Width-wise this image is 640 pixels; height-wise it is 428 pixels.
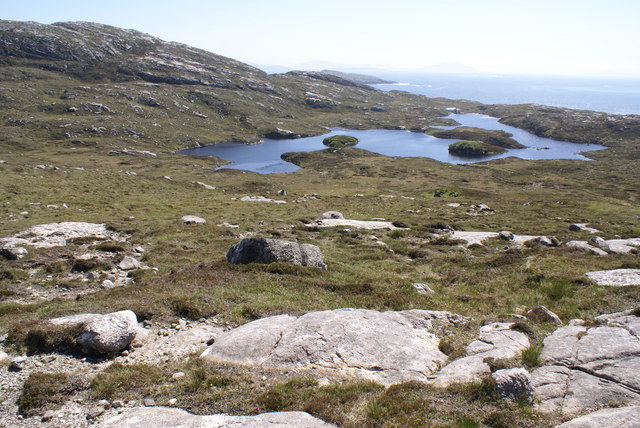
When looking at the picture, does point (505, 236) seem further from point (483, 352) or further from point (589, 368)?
point (589, 368)

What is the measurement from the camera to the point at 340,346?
11.6 m

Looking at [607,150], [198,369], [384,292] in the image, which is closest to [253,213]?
[384,292]

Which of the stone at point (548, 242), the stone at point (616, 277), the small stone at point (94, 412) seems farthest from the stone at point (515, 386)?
the stone at point (548, 242)

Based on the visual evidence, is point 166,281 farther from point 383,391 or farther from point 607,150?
point 607,150

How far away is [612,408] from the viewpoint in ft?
26.6

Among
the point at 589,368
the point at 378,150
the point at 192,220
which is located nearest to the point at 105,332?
the point at 589,368

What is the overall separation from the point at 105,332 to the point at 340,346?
7.63m

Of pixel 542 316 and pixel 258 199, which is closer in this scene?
pixel 542 316

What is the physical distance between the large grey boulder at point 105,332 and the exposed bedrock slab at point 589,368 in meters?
12.3

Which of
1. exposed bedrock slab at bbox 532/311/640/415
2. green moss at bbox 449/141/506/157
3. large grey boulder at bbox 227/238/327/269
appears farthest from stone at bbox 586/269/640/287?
green moss at bbox 449/141/506/157

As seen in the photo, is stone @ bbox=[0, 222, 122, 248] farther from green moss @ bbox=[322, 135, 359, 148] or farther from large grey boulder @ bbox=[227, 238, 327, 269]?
green moss @ bbox=[322, 135, 359, 148]

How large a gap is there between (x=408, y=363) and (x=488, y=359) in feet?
7.69

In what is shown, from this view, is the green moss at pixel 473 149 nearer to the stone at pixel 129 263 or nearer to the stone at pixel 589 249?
the stone at pixel 589 249

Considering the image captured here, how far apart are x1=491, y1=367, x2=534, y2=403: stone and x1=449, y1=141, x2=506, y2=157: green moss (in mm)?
165991
